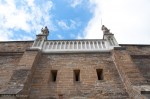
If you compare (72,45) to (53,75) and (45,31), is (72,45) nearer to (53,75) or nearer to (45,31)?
(45,31)

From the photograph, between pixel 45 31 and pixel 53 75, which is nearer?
pixel 53 75

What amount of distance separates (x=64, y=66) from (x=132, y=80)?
3244mm

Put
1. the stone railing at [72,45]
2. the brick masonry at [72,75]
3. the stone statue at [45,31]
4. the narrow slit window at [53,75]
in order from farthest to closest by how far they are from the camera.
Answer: the stone statue at [45,31] < the stone railing at [72,45] < the narrow slit window at [53,75] < the brick masonry at [72,75]

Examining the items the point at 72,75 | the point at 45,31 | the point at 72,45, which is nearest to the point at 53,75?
the point at 72,75

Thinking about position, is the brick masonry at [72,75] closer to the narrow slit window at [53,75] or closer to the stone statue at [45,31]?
the narrow slit window at [53,75]

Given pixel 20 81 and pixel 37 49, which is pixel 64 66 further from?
pixel 20 81

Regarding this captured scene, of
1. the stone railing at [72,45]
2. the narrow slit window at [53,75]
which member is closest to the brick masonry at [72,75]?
the narrow slit window at [53,75]

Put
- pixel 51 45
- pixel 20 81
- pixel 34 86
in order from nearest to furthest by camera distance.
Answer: pixel 20 81, pixel 34 86, pixel 51 45

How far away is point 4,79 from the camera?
9.07 metres

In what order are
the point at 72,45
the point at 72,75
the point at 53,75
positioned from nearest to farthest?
the point at 72,75 → the point at 53,75 → the point at 72,45

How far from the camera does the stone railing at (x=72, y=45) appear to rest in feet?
34.6

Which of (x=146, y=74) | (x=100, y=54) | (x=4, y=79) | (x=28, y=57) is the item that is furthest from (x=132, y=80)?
(x=4, y=79)

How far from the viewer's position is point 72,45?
11.1m

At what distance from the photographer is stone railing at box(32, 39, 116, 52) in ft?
34.6
